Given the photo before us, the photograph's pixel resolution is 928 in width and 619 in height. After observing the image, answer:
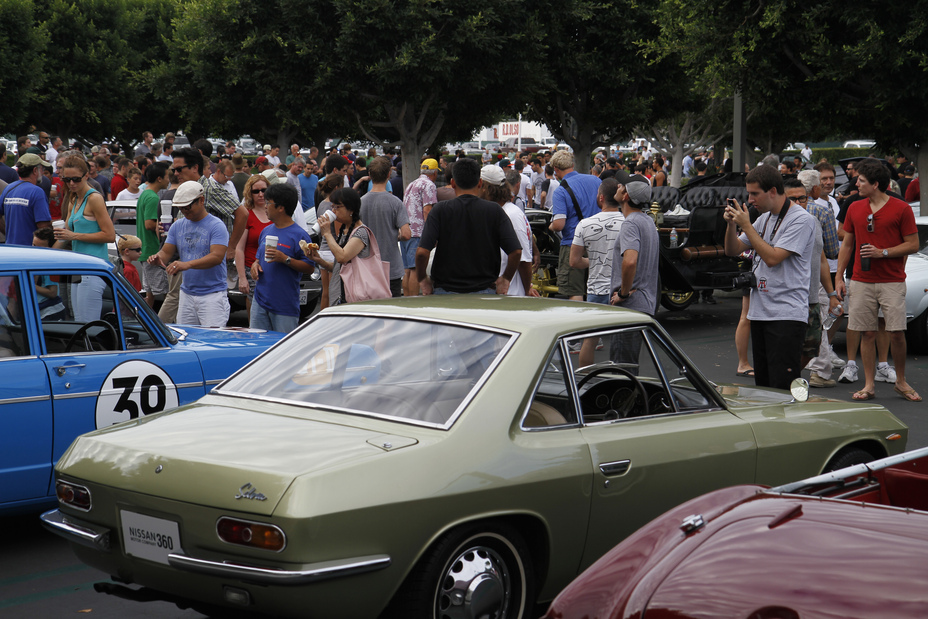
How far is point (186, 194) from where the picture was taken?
25.3ft

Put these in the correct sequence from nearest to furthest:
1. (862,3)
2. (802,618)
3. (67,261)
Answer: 1. (802,618)
2. (67,261)
3. (862,3)

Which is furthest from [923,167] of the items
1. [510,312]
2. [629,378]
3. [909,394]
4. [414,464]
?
[414,464]

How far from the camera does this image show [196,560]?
3387mm

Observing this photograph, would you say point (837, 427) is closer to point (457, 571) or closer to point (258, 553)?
point (457, 571)

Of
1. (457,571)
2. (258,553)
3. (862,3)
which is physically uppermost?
(862,3)

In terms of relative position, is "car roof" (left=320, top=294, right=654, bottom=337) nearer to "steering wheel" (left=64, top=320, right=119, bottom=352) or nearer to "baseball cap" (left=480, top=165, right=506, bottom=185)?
"steering wheel" (left=64, top=320, right=119, bottom=352)

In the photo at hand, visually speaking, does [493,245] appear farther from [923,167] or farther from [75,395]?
[923,167]

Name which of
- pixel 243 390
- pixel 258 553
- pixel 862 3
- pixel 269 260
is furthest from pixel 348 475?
pixel 862 3

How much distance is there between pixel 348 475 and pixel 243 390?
43.9 inches

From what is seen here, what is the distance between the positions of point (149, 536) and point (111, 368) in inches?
78.4

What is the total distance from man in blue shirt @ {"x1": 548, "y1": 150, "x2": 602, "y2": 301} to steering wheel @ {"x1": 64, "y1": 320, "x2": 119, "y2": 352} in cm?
622

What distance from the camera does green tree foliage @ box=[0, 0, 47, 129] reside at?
30922mm

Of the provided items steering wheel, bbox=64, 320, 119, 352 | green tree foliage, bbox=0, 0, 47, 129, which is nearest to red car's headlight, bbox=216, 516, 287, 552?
steering wheel, bbox=64, 320, 119, 352

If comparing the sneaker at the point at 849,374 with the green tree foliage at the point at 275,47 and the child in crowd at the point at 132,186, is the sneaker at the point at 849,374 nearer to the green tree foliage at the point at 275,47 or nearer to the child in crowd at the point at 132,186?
the child in crowd at the point at 132,186
